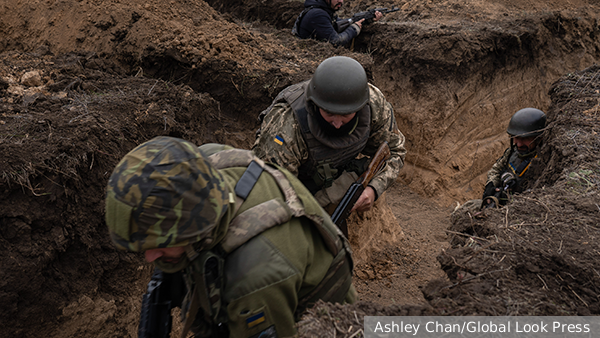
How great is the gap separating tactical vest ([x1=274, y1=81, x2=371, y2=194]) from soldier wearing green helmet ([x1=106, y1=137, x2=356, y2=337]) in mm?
1453

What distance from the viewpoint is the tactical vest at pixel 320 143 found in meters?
3.36

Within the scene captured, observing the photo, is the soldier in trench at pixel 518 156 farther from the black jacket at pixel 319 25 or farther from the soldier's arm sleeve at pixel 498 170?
the black jacket at pixel 319 25

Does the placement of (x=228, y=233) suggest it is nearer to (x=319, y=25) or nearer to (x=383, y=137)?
(x=383, y=137)

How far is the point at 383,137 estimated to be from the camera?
3.84m

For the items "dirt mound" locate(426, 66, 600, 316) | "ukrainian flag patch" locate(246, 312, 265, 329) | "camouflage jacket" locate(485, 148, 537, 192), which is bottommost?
"camouflage jacket" locate(485, 148, 537, 192)

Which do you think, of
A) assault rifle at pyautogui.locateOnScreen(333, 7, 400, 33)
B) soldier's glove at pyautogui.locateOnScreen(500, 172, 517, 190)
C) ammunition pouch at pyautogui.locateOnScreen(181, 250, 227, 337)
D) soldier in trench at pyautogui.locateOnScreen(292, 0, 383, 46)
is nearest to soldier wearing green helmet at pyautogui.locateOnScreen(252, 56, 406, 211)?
soldier's glove at pyautogui.locateOnScreen(500, 172, 517, 190)

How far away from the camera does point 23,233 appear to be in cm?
284

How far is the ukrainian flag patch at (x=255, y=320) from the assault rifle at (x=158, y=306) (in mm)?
577

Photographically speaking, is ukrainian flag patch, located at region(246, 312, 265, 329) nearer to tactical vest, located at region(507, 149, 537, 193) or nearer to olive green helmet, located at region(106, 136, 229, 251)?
olive green helmet, located at region(106, 136, 229, 251)

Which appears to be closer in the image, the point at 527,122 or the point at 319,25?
the point at 527,122

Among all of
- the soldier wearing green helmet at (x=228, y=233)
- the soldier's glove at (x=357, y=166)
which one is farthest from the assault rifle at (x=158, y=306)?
the soldier's glove at (x=357, y=166)

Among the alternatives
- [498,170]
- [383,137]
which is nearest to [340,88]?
[383,137]

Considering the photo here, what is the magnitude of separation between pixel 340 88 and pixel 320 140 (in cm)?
46

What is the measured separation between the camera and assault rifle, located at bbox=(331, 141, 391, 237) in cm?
359
